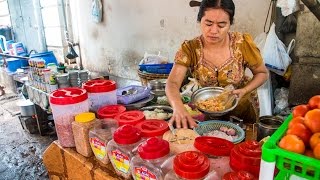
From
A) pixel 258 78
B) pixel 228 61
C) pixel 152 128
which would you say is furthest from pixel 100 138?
pixel 258 78

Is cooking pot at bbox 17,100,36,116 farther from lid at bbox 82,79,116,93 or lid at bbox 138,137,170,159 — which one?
lid at bbox 138,137,170,159

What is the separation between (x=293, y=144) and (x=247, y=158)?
0.31 metres

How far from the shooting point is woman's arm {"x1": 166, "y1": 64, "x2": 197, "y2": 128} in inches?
56.7

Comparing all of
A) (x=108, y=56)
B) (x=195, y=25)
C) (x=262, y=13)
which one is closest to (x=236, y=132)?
(x=262, y=13)

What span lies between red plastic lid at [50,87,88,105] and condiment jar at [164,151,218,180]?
2.48ft

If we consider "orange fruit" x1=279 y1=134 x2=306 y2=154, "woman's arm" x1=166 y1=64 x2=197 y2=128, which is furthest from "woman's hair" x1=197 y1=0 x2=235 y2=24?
"orange fruit" x1=279 y1=134 x2=306 y2=154

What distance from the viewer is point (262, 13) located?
337 centimetres

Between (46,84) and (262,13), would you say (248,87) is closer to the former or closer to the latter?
(262,13)

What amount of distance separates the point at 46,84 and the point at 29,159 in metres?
1.25

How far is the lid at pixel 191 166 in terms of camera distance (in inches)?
36.0

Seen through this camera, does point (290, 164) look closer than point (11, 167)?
Yes

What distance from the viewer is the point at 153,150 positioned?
1069 mm

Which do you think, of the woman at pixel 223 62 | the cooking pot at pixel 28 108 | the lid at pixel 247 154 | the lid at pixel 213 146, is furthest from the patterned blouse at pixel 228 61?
the cooking pot at pixel 28 108

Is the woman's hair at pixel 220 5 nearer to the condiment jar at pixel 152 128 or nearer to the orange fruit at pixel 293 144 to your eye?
the condiment jar at pixel 152 128
